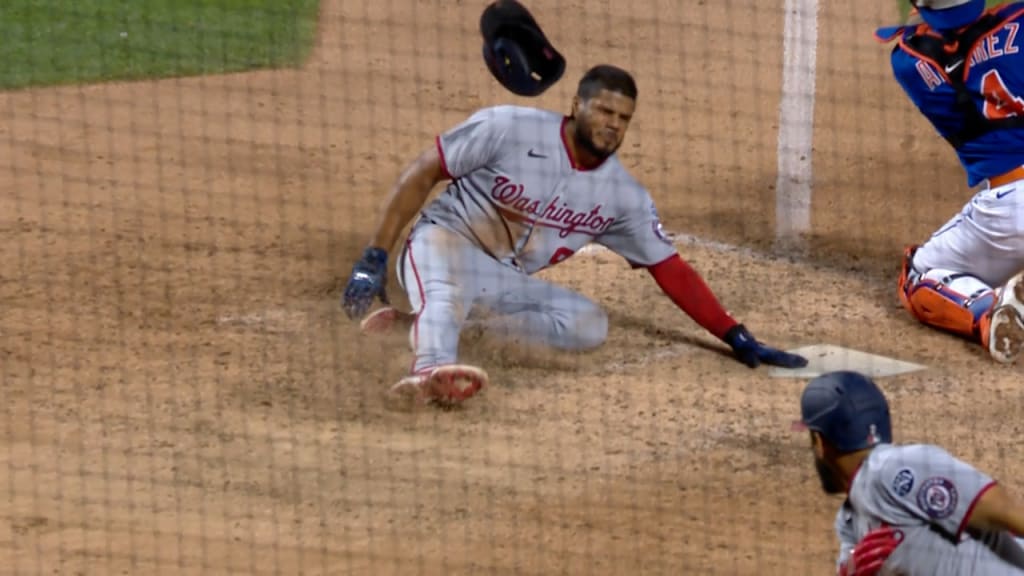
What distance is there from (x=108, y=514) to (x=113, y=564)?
347mm

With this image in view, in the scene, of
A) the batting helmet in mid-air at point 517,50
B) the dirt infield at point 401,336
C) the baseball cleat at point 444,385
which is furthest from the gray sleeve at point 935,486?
the batting helmet in mid-air at point 517,50

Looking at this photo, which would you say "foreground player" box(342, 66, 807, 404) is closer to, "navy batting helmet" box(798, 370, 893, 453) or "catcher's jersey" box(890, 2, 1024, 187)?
"catcher's jersey" box(890, 2, 1024, 187)

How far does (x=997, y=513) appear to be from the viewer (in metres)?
3.67

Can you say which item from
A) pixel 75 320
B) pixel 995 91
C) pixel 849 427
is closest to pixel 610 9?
pixel 995 91

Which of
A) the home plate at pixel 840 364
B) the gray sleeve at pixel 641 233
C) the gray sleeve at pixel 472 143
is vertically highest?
the gray sleeve at pixel 472 143

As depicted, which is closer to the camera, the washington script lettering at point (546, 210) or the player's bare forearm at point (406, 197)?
the player's bare forearm at point (406, 197)

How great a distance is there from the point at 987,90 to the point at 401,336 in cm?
263

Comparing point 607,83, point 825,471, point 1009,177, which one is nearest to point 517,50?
point 607,83

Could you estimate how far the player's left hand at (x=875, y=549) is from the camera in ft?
12.7

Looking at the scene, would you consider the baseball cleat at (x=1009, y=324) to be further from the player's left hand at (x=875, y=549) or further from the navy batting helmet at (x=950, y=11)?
the player's left hand at (x=875, y=549)

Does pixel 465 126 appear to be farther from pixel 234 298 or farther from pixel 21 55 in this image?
pixel 21 55

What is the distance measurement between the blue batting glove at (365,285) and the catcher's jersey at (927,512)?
8.70 feet

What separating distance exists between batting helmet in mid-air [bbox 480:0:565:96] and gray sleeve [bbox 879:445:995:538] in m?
3.71

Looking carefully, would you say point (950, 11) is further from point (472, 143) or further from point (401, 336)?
point (401, 336)
